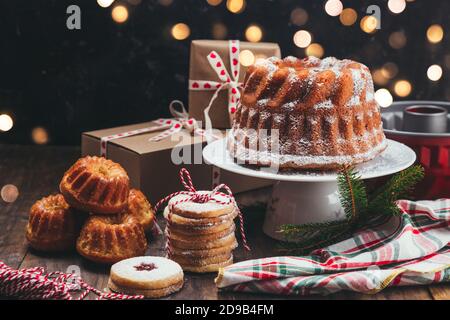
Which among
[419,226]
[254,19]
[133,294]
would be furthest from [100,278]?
[254,19]

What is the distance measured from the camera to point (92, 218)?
65.4 inches

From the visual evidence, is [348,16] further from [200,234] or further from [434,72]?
[200,234]

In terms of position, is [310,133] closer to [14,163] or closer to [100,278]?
[100,278]

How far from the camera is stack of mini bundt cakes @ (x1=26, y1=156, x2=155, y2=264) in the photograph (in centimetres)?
163

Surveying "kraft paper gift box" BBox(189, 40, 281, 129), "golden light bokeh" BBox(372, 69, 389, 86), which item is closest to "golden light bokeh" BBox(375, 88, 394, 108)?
"golden light bokeh" BBox(372, 69, 389, 86)

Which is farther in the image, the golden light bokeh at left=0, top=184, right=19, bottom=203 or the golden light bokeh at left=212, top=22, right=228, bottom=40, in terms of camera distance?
the golden light bokeh at left=212, top=22, right=228, bottom=40

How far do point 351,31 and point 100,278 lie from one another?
1.28m

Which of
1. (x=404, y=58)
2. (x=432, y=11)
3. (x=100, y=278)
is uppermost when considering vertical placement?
(x=432, y=11)

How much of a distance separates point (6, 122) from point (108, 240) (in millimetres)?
1115

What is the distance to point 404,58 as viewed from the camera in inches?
95.0

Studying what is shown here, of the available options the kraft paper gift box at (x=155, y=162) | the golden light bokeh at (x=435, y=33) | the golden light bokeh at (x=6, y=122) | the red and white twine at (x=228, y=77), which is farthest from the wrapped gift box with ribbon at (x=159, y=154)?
the golden light bokeh at (x=435, y=33)

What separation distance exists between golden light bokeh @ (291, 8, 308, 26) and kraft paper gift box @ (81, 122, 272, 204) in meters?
0.57

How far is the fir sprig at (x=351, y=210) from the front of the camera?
5.35 feet

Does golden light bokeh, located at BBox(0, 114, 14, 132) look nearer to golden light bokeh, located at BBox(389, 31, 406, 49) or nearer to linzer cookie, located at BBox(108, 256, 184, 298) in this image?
linzer cookie, located at BBox(108, 256, 184, 298)
